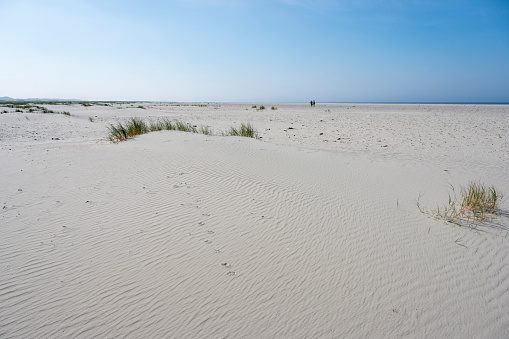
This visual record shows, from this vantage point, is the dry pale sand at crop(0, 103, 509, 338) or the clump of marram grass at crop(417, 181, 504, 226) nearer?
the dry pale sand at crop(0, 103, 509, 338)

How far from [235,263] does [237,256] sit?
12 cm

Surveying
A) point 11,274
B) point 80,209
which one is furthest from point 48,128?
point 11,274

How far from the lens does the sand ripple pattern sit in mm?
2068

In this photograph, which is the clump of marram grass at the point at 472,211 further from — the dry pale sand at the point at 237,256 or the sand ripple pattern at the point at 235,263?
the sand ripple pattern at the point at 235,263

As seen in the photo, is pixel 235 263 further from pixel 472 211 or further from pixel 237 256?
pixel 472 211

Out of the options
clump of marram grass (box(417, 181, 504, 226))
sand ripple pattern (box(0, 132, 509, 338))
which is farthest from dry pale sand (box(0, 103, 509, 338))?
clump of marram grass (box(417, 181, 504, 226))

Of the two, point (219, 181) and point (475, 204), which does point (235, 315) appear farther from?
point (475, 204)

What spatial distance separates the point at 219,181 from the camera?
15.7 feet

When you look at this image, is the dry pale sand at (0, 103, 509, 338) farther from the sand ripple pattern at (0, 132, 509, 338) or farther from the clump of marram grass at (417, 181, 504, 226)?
the clump of marram grass at (417, 181, 504, 226)

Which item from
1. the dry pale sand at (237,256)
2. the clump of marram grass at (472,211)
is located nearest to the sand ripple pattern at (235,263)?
the dry pale sand at (237,256)

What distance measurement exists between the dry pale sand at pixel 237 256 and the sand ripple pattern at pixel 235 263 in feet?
0.05

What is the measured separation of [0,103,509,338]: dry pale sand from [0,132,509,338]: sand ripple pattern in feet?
0.05

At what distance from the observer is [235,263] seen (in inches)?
105

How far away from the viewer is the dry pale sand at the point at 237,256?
2078 millimetres
